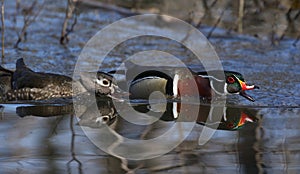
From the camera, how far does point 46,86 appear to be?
7.36 meters

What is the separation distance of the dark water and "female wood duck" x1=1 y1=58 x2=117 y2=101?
0.76 feet

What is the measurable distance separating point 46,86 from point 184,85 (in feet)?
4.44

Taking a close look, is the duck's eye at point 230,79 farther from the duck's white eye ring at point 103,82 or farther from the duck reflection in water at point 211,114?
the duck's white eye ring at point 103,82

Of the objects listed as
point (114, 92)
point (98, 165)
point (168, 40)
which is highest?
point (168, 40)

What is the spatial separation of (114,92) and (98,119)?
948 mm

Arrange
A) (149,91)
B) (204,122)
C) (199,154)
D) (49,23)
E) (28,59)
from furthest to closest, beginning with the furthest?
(49,23) → (28,59) → (149,91) → (204,122) → (199,154)

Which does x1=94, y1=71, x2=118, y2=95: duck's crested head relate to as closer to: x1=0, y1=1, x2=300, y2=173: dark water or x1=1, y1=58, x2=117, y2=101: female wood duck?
x1=1, y1=58, x2=117, y2=101: female wood duck

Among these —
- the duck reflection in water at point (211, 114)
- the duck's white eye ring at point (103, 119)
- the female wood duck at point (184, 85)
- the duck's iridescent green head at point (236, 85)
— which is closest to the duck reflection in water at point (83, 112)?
the duck's white eye ring at point (103, 119)

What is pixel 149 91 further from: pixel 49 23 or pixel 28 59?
pixel 49 23

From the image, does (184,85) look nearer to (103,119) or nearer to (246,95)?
(246,95)

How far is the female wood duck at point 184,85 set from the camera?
755 centimetres

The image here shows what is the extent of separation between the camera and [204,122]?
6328 millimetres

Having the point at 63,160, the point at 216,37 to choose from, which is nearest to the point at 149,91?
the point at 63,160

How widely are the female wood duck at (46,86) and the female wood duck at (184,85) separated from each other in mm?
356
